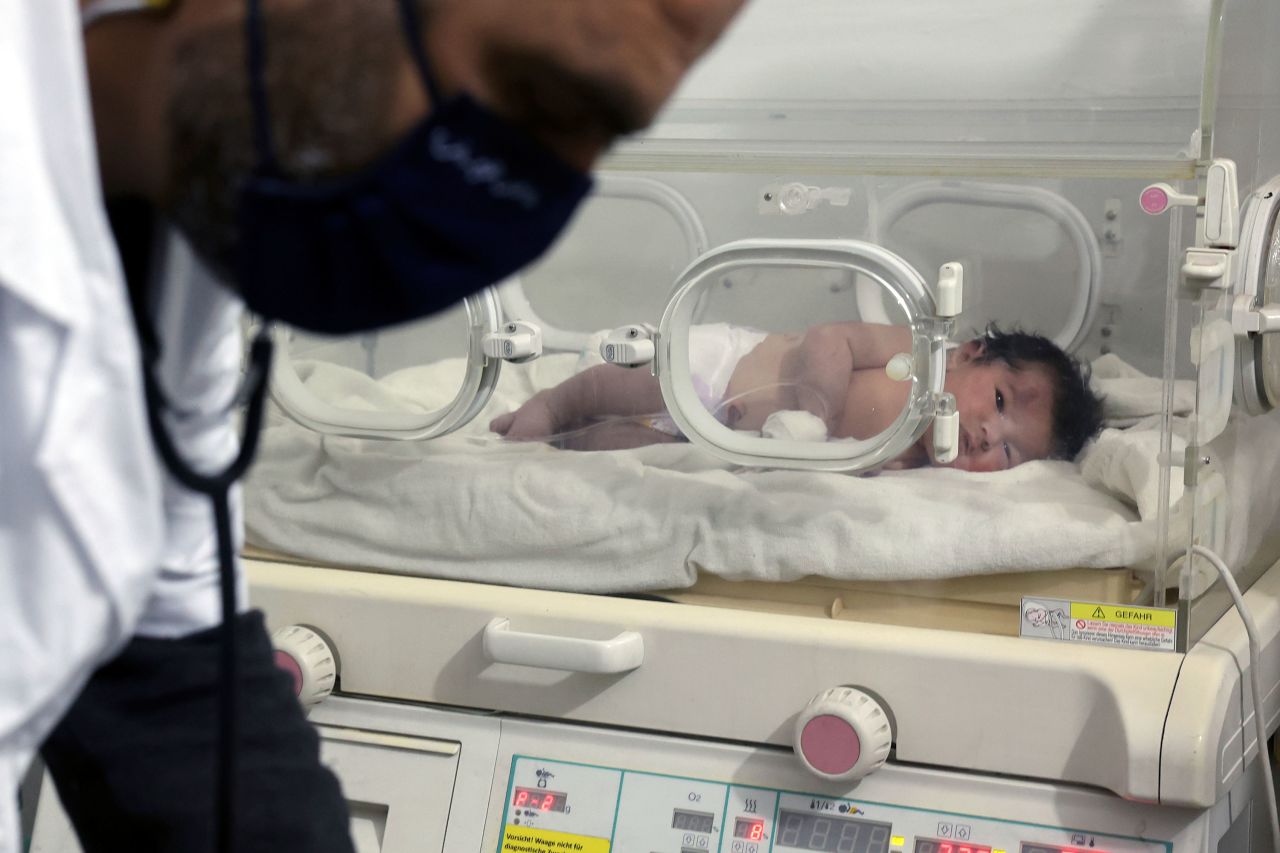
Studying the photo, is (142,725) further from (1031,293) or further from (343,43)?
(1031,293)

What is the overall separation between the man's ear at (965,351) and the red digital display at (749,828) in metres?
0.44

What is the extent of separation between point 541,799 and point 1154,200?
2.47 feet

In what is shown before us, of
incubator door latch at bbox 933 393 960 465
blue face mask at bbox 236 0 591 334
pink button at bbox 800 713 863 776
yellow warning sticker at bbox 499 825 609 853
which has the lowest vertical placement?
yellow warning sticker at bbox 499 825 609 853

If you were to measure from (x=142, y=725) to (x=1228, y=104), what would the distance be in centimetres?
97

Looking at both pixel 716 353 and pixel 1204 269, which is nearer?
pixel 1204 269

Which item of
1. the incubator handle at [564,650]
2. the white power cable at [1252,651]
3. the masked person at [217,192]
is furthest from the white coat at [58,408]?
the white power cable at [1252,651]

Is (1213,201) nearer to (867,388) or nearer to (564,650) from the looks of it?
(867,388)

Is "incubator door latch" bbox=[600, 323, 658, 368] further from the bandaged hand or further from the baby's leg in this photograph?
the bandaged hand

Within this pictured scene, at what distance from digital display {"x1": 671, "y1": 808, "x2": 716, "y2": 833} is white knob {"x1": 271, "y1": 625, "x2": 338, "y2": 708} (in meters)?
0.37

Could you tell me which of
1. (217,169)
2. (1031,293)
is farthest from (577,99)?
(1031,293)

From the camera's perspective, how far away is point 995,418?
1241mm

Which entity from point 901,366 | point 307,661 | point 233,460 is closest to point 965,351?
point 901,366

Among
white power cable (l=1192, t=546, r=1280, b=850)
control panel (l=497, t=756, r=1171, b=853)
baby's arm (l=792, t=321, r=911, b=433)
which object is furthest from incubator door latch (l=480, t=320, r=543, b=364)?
white power cable (l=1192, t=546, r=1280, b=850)

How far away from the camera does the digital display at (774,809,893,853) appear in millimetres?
1176
